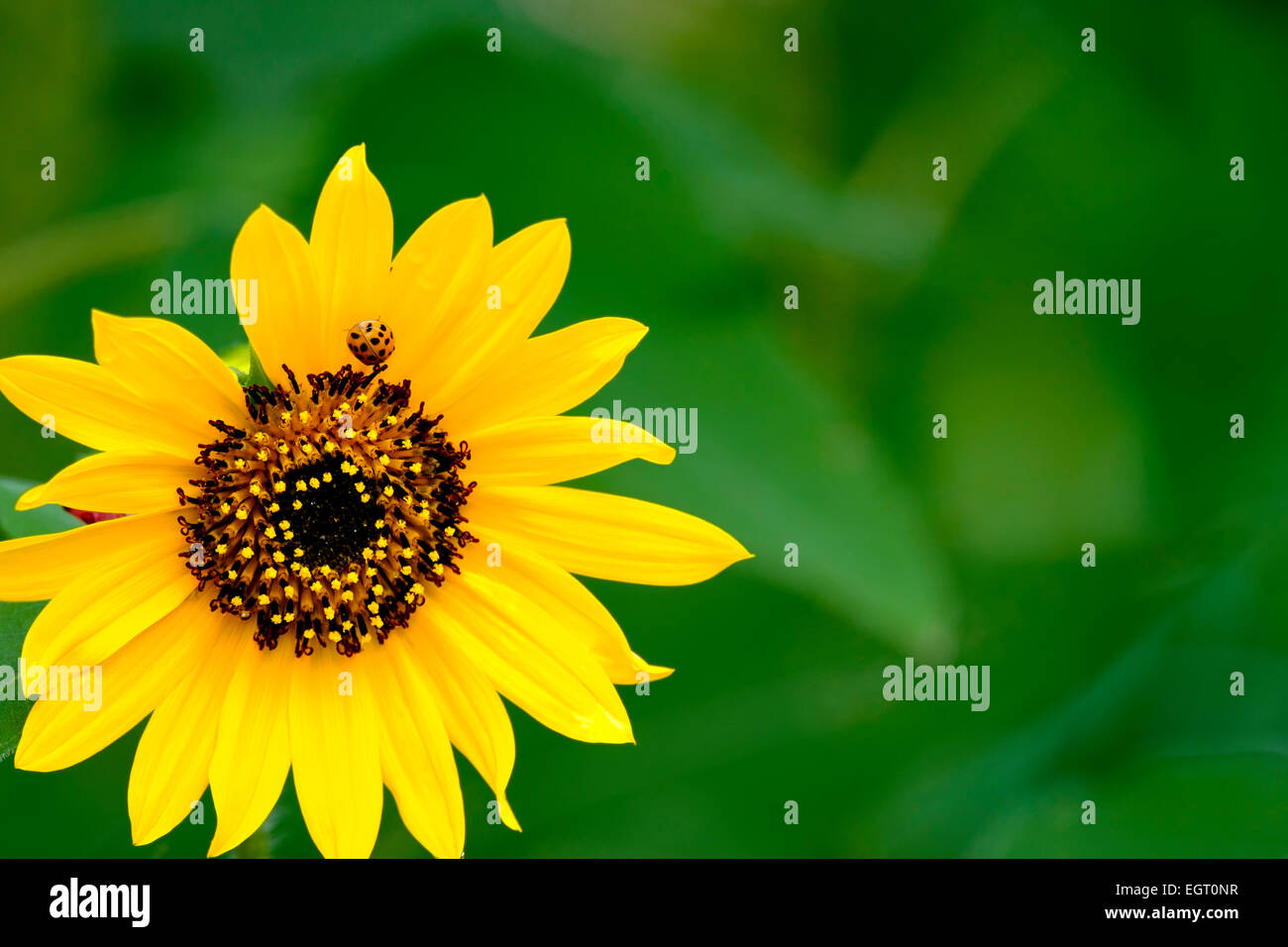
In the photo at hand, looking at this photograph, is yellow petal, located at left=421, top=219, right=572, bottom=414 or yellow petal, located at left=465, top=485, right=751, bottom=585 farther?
yellow petal, located at left=465, top=485, right=751, bottom=585

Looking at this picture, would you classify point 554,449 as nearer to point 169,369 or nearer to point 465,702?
point 465,702

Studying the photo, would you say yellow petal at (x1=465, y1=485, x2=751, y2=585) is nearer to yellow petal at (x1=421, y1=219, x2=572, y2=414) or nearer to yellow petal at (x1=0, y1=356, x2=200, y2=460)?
yellow petal at (x1=421, y1=219, x2=572, y2=414)

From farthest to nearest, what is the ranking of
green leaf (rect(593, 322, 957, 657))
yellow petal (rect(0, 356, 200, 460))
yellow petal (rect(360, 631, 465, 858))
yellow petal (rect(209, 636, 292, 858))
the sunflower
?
green leaf (rect(593, 322, 957, 657))
yellow petal (rect(360, 631, 465, 858))
yellow petal (rect(209, 636, 292, 858))
the sunflower
yellow petal (rect(0, 356, 200, 460))

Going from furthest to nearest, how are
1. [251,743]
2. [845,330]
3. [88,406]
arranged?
Result: [845,330] < [251,743] < [88,406]

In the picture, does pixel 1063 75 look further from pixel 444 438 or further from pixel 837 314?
pixel 444 438

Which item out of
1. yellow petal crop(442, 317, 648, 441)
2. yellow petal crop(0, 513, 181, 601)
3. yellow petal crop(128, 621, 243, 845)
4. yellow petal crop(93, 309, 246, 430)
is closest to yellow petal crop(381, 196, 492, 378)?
yellow petal crop(442, 317, 648, 441)

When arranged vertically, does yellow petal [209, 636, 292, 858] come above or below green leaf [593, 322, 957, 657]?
below

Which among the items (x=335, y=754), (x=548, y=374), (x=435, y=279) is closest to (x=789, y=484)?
(x=548, y=374)
